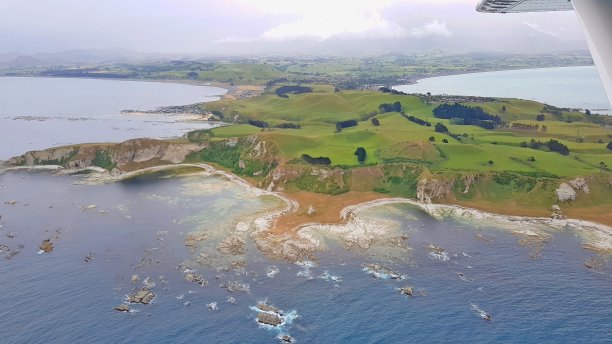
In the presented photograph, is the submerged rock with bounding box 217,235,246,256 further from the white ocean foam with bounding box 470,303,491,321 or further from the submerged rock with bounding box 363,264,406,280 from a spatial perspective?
the white ocean foam with bounding box 470,303,491,321

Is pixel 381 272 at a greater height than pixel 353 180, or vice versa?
pixel 353 180

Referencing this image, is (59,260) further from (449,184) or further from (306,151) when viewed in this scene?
(449,184)

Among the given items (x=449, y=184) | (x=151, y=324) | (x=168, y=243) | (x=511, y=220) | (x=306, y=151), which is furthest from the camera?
(x=306, y=151)

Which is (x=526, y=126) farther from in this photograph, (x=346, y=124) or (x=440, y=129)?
(x=346, y=124)

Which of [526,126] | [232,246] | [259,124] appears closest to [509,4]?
[232,246]

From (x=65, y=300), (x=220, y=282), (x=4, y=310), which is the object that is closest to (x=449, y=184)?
(x=220, y=282)

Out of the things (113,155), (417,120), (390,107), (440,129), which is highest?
(390,107)

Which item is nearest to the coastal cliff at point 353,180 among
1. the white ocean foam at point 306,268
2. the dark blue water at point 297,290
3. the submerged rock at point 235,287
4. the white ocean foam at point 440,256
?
the dark blue water at point 297,290

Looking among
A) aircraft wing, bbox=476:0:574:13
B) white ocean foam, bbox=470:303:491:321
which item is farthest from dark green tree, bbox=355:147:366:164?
aircraft wing, bbox=476:0:574:13
